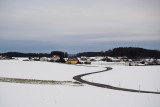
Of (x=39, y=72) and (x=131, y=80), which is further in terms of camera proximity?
(x=39, y=72)

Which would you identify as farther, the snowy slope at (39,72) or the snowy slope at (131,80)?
the snowy slope at (39,72)

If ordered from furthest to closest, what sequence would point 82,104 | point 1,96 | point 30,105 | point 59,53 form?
1. point 59,53
2. point 1,96
3. point 82,104
4. point 30,105

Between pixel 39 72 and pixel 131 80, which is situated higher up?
pixel 39 72

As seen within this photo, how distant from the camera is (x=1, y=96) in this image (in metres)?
20.3

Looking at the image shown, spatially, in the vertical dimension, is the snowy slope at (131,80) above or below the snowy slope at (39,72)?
below

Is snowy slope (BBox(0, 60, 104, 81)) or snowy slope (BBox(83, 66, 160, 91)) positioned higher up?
snowy slope (BBox(0, 60, 104, 81))

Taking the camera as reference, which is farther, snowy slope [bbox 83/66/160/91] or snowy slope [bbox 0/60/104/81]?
snowy slope [bbox 0/60/104/81]

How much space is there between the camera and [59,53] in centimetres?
12900

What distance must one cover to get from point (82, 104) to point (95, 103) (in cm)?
134

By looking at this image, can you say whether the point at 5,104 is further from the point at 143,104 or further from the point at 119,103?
the point at 143,104

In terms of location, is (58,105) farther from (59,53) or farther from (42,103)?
(59,53)

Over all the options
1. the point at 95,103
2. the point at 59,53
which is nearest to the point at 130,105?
the point at 95,103

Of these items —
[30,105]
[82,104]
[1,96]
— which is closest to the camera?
[30,105]

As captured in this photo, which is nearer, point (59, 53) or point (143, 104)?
point (143, 104)
